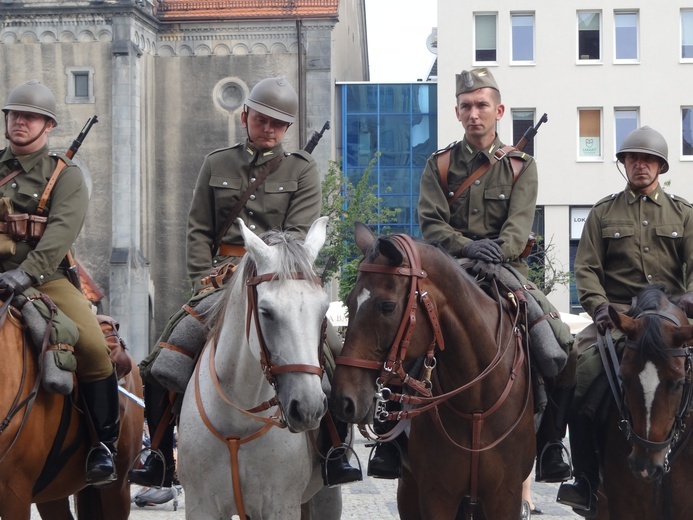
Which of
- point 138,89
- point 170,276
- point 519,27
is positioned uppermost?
point 519,27

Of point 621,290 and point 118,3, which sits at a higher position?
point 118,3

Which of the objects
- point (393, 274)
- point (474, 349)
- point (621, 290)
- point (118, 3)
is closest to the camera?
point (393, 274)

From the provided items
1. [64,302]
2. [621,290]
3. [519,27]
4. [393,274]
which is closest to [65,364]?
[64,302]

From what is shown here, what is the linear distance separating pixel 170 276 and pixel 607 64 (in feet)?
60.4

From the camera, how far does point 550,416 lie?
8.06 m

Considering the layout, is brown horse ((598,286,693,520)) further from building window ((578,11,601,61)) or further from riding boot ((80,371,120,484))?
building window ((578,11,601,61))

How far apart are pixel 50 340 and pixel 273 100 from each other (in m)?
2.17

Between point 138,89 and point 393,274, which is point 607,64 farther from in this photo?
point 393,274

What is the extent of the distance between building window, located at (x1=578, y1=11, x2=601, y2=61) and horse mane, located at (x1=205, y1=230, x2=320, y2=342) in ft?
132

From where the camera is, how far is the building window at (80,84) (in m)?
41.4

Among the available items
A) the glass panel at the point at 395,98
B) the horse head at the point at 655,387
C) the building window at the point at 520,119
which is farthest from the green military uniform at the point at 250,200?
the building window at the point at 520,119

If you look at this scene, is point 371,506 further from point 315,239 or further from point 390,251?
point 390,251

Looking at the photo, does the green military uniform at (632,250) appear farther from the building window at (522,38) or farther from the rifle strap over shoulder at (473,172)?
the building window at (522,38)

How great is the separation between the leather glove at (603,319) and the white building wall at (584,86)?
37.3 m
